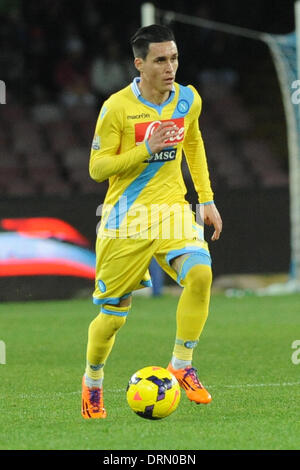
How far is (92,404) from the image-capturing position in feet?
21.0

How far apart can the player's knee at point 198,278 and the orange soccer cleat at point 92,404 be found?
0.80 metres

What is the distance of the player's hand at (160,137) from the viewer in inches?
249

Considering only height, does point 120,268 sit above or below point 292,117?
below

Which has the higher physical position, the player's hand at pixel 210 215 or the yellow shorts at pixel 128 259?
the player's hand at pixel 210 215

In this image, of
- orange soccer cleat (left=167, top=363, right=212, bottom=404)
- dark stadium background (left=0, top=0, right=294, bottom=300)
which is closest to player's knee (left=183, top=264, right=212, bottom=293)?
orange soccer cleat (left=167, top=363, right=212, bottom=404)

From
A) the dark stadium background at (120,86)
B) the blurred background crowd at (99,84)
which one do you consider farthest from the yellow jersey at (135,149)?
the blurred background crowd at (99,84)

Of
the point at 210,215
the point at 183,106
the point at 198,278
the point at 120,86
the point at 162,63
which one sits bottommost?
the point at 198,278

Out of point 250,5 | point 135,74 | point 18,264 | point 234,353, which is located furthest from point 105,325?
point 250,5

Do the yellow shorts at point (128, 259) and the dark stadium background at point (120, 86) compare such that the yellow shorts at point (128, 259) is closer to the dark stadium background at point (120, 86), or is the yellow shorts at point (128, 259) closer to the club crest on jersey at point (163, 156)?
the club crest on jersey at point (163, 156)

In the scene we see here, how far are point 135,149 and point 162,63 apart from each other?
1.85 ft

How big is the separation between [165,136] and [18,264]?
28.1 feet

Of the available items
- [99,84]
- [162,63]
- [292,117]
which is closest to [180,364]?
[162,63]

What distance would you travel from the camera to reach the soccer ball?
19.8 feet

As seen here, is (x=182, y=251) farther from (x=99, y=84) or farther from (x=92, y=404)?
(x=99, y=84)
